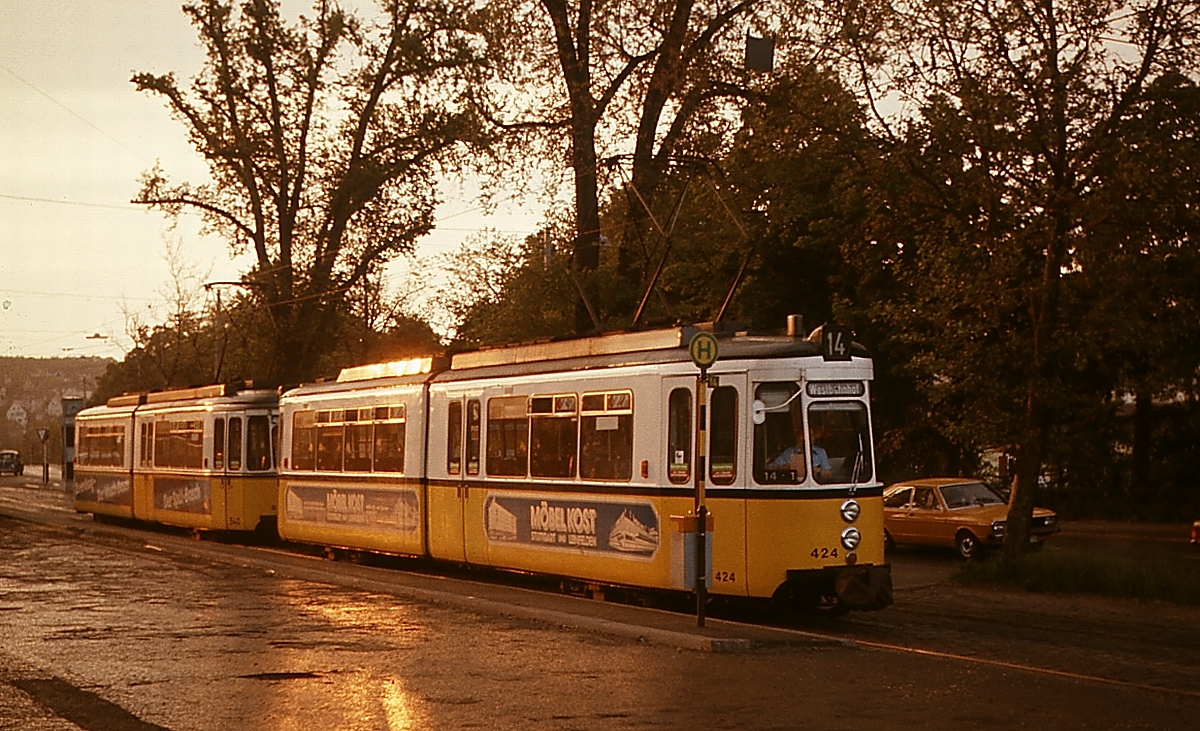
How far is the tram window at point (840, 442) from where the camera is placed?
1642 centimetres

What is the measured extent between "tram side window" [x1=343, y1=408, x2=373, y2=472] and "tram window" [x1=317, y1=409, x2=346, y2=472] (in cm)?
30

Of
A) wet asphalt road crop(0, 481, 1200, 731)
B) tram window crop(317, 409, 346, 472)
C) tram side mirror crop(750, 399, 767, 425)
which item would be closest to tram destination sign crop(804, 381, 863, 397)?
tram side mirror crop(750, 399, 767, 425)

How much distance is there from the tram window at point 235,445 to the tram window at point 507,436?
11.6m

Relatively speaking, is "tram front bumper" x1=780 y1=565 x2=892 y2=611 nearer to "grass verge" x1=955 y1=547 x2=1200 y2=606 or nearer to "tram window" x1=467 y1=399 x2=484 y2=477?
"grass verge" x1=955 y1=547 x2=1200 y2=606

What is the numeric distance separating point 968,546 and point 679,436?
12060 millimetres

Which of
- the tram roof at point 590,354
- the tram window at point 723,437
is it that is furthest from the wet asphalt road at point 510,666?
the tram roof at point 590,354

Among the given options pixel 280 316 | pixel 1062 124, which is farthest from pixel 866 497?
pixel 280 316

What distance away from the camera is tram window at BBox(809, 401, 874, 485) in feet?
53.9

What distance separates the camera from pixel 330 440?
2598cm

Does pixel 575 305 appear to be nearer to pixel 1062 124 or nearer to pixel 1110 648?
pixel 1062 124

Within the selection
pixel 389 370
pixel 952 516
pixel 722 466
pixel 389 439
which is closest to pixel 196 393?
pixel 389 370

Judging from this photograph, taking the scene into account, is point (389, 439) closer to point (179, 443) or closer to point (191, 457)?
point (191, 457)

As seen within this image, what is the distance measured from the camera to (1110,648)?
15.5 metres

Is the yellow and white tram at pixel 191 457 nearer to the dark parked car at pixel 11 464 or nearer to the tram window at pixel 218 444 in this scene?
the tram window at pixel 218 444
